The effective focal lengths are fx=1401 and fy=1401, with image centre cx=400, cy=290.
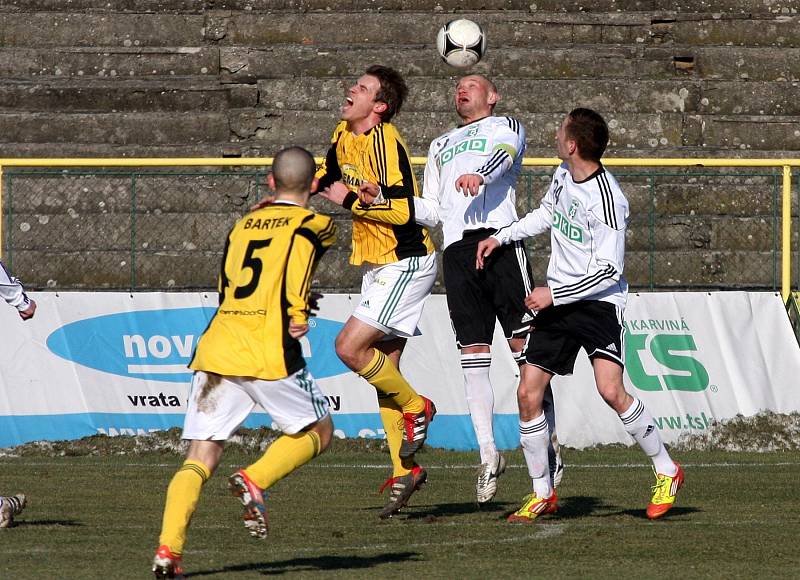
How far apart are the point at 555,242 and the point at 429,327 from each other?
158 inches

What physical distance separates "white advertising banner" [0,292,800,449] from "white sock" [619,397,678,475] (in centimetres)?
369

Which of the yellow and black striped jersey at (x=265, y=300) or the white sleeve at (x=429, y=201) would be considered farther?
the white sleeve at (x=429, y=201)

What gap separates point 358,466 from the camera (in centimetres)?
1040

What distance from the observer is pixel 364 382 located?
445 inches

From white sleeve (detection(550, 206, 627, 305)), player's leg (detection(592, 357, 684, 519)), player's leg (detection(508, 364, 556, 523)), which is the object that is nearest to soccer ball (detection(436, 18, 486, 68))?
white sleeve (detection(550, 206, 627, 305))

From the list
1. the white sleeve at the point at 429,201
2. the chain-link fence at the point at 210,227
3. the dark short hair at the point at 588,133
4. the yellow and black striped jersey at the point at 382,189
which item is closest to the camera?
the dark short hair at the point at 588,133

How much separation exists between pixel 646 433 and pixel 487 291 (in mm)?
1338

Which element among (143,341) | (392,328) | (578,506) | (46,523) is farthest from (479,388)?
(143,341)

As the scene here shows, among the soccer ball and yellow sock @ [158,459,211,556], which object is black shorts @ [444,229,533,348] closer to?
the soccer ball

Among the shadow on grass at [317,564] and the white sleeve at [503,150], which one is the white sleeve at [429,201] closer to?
the white sleeve at [503,150]

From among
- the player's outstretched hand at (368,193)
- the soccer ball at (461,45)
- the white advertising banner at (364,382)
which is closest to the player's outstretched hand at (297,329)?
the player's outstretched hand at (368,193)

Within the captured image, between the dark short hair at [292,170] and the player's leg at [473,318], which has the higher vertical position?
the dark short hair at [292,170]

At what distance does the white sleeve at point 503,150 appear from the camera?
7984 mm

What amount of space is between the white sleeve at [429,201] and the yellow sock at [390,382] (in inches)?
32.1
